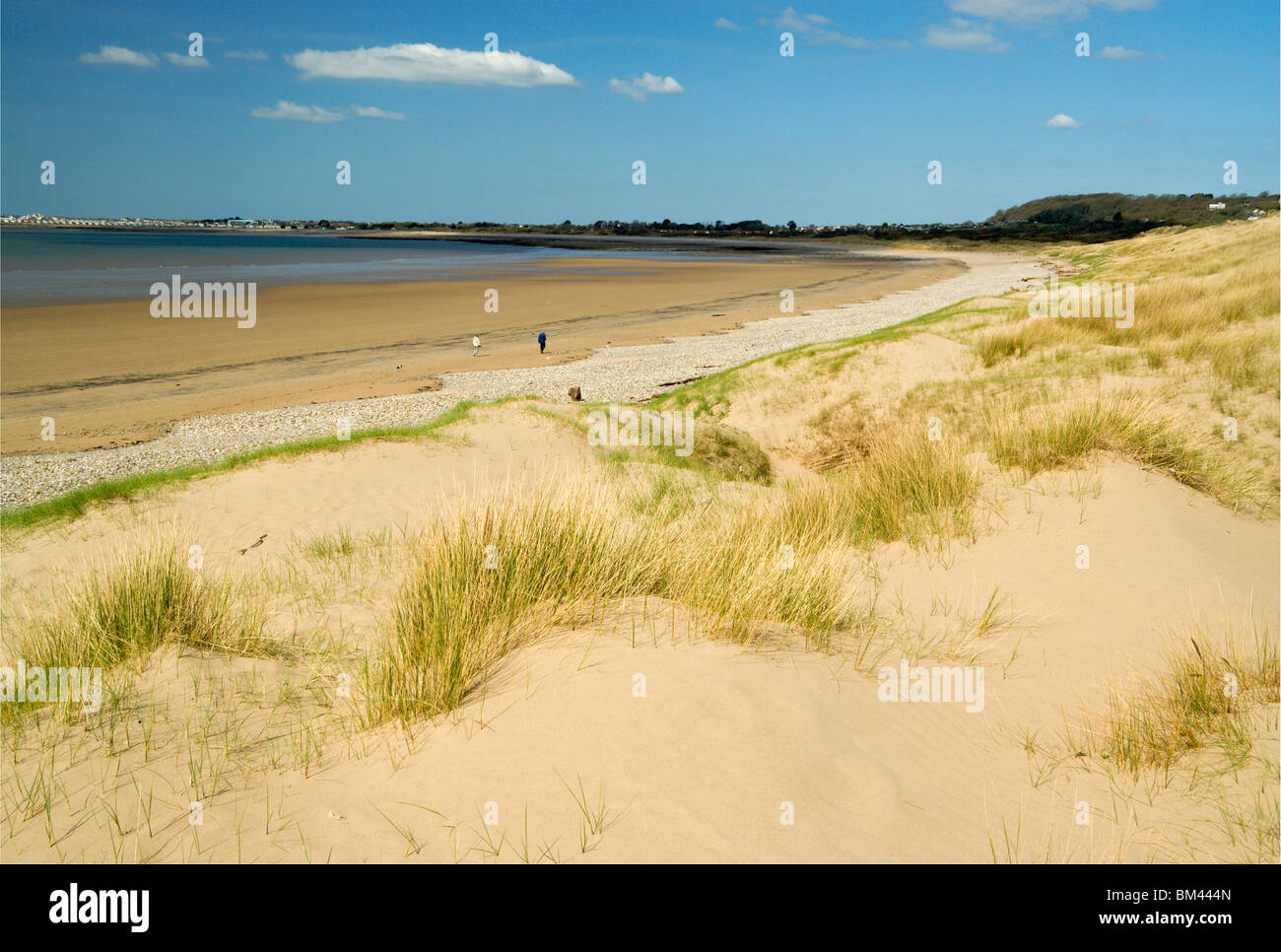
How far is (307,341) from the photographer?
27469mm

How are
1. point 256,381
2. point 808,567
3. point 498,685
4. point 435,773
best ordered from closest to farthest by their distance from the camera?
point 435,773
point 498,685
point 808,567
point 256,381

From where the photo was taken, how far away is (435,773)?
3.44 m

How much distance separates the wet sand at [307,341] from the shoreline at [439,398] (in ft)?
3.43

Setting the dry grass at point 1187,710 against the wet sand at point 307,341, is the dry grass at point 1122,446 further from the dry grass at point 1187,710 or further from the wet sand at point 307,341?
the wet sand at point 307,341

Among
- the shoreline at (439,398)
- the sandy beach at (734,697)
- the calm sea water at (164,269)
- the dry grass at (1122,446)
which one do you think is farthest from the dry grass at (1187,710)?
the calm sea water at (164,269)

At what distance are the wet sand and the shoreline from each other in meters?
1.04

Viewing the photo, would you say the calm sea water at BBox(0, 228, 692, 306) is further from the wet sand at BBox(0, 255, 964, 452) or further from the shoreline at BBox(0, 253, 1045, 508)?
the shoreline at BBox(0, 253, 1045, 508)

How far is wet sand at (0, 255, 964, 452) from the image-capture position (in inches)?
731

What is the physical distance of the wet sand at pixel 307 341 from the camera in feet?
60.9

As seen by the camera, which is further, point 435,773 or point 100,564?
point 100,564

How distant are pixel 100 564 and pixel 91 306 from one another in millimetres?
32010

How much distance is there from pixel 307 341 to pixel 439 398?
11.1 meters
